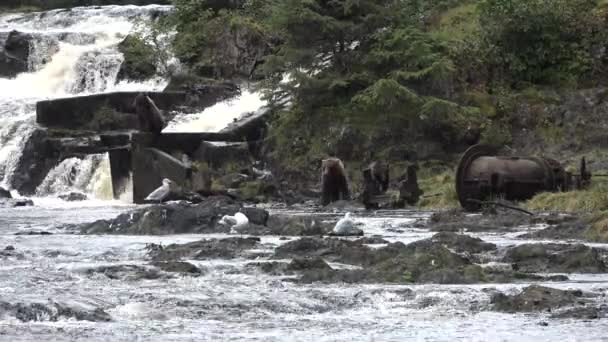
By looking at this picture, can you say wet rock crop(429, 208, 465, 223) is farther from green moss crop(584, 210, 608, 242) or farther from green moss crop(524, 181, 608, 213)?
green moss crop(584, 210, 608, 242)

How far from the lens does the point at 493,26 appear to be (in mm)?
34688

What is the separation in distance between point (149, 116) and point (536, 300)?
22.6m

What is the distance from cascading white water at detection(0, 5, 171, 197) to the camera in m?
37.9

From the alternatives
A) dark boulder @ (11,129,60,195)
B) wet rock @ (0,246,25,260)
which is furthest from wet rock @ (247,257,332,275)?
Result: dark boulder @ (11,129,60,195)

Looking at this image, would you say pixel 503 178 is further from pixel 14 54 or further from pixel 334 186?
pixel 14 54

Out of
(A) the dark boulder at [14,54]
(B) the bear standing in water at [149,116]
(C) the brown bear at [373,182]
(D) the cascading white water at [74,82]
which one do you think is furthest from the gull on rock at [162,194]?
(A) the dark boulder at [14,54]

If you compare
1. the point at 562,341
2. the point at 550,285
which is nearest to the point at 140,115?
the point at 550,285

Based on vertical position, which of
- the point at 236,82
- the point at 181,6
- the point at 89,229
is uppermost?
the point at 181,6

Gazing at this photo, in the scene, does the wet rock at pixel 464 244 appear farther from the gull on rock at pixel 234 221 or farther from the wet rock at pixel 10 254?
the wet rock at pixel 10 254

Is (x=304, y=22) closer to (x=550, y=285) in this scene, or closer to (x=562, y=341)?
(x=550, y=285)

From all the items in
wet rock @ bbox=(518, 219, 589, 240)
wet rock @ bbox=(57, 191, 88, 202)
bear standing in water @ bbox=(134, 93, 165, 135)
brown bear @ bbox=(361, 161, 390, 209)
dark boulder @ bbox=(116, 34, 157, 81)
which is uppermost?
dark boulder @ bbox=(116, 34, 157, 81)

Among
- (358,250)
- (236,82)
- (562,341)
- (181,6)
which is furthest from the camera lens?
(181,6)

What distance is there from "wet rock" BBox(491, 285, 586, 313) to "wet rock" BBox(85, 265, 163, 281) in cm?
373

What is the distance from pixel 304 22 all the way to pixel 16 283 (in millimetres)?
22593
